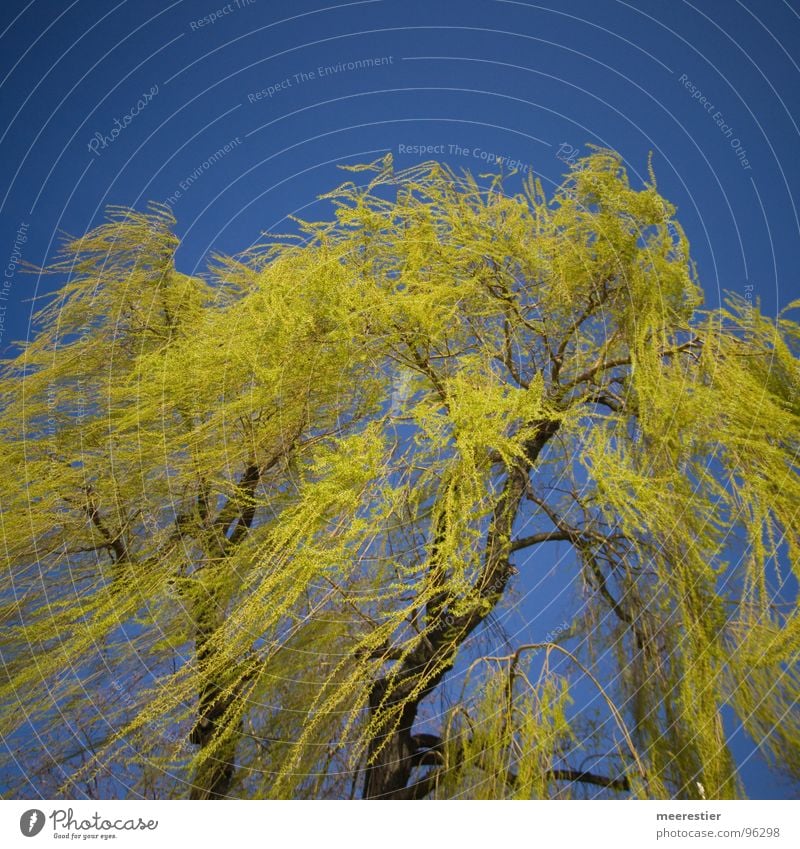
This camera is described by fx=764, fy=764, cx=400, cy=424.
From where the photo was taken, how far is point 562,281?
3.42 m

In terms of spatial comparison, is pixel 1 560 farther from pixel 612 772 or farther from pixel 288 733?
pixel 612 772

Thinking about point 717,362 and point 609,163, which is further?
point 609,163

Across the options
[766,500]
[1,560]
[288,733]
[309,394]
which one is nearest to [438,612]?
[288,733]

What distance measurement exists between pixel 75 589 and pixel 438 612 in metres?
1.49
